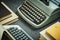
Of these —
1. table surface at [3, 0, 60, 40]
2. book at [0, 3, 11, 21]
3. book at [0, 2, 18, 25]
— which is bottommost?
table surface at [3, 0, 60, 40]

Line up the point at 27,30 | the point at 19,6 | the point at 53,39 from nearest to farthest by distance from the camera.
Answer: the point at 53,39 → the point at 27,30 → the point at 19,6

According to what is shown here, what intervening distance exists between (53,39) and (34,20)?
26cm

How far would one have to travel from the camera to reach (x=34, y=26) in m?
1.52

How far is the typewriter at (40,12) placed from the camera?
4.98 feet

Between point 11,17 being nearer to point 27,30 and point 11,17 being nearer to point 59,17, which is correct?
point 27,30

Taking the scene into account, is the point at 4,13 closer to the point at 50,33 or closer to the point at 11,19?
the point at 11,19

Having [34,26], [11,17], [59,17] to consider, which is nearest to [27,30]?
[34,26]

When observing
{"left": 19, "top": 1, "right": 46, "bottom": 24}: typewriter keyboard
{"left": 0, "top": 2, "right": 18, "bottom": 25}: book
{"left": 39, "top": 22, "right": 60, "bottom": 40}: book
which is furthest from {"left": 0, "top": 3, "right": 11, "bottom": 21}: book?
{"left": 39, "top": 22, "right": 60, "bottom": 40}: book

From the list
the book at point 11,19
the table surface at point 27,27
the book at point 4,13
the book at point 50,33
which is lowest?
the book at point 50,33

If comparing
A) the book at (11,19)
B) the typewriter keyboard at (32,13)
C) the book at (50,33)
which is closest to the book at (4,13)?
the book at (11,19)

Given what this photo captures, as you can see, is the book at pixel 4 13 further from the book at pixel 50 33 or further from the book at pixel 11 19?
the book at pixel 50 33

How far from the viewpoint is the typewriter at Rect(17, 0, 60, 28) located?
1.52 m

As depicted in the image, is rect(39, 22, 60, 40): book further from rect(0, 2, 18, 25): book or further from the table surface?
rect(0, 2, 18, 25): book

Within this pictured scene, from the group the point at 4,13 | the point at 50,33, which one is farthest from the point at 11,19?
the point at 50,33
